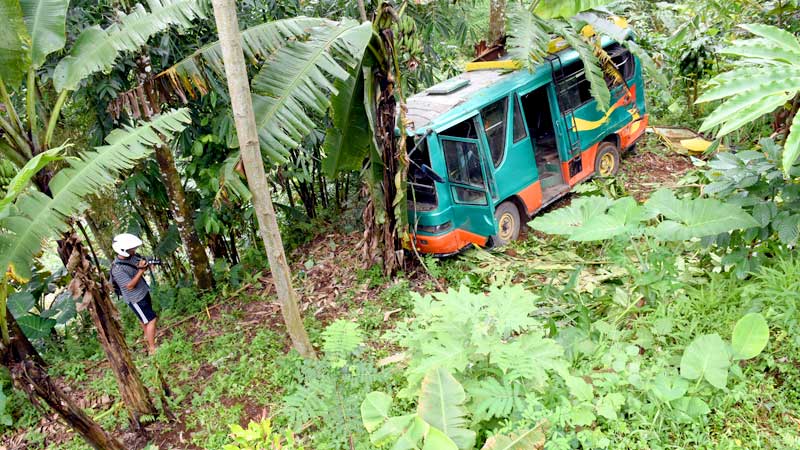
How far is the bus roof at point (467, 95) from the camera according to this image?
5594 millimetres

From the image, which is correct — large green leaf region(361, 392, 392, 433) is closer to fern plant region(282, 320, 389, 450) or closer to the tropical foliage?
the tropical foliage

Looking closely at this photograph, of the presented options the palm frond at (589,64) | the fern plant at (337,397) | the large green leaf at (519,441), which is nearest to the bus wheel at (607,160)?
the palm frond at (589,64)

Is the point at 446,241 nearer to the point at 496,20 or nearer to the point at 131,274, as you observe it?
the point at 131,274

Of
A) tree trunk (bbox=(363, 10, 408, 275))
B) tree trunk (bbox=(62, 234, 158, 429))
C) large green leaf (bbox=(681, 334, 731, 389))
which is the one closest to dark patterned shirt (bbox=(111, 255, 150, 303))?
tree trunk (bbox=(62, 234, 158, 429))

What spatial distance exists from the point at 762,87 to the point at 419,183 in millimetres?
3844

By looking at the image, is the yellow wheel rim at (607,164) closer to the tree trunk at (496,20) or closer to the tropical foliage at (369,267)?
the tropical foliage at (369,267)

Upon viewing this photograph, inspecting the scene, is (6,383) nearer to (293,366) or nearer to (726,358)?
(293,366)

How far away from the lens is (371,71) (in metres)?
4.98

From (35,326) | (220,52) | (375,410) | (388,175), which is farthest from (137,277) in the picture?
(375,410)

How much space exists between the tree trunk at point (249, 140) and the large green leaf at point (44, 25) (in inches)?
49.6

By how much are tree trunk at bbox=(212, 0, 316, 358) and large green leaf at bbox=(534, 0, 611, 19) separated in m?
3.50

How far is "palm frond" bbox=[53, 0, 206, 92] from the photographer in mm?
3781

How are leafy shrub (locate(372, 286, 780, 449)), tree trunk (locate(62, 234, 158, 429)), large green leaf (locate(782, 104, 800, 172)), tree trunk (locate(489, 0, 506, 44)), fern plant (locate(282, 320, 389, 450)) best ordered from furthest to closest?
1. tree trunk (locate(489, 0, 506, 44))
2. tree trunk (locate(62, 234, 158, 429))
3. fern plant (locate(282, 320, 389, 450))
4. leafy shrub (locate(372, 286, 780, 449))
5. large green leaf (locate(782, 104, 800, 172))

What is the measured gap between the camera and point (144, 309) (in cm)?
554
